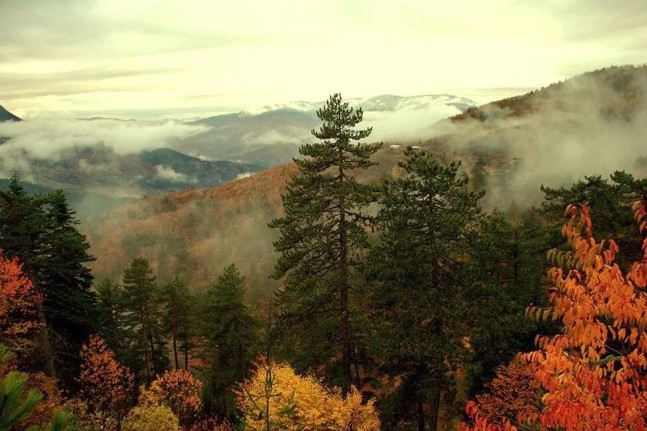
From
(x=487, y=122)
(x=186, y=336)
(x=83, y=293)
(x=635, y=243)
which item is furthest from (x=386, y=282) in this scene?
(x=487, y=122)

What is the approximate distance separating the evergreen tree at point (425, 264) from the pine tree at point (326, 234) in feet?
4.57

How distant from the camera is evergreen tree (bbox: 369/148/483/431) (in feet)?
61.2

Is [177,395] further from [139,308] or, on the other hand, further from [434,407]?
[434,407]

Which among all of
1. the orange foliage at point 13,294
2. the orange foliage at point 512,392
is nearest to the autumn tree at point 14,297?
the orange foliage at point 13,294

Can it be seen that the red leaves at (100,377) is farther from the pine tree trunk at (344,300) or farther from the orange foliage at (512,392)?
the orange foliage at (512,392)

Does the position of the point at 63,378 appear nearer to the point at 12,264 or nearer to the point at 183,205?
the point at 12,264

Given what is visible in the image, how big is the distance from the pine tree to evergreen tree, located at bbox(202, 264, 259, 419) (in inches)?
546

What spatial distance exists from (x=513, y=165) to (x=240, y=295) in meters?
128

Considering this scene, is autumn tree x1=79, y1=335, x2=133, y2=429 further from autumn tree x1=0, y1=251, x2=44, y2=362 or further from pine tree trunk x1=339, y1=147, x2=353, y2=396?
pine tree trunk x1=339, y1=147, x2=353, y2=396

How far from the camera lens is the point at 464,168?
139375 mm

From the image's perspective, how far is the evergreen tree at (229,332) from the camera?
33.8 meters

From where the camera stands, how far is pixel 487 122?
180000mm

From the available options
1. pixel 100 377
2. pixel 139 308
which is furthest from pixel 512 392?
pixel 139 308

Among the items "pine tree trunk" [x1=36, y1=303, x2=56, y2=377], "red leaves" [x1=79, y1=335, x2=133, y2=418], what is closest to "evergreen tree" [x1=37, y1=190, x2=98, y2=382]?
"red leaves" [x1=79, y1=335, x2=133, y2=418]
